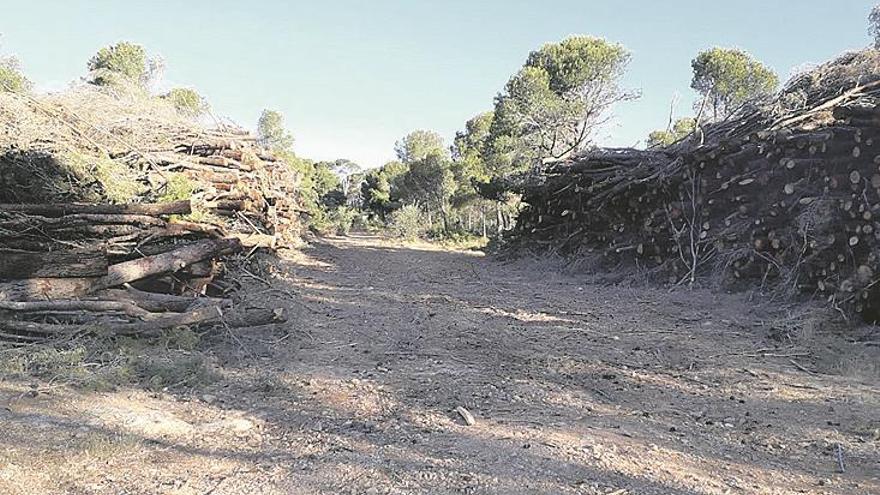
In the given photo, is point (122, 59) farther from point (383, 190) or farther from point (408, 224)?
point (383, 190)

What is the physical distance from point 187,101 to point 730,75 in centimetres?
1886

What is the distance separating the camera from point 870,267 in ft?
18.2

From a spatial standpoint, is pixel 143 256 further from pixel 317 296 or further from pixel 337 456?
pixel 337 456

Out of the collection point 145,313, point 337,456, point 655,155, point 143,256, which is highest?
point 655,155

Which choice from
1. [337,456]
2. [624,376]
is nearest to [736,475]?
[624,376]

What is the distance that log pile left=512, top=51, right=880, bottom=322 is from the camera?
5988 millimetres

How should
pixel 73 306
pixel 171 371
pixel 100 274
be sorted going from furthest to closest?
pixel 100 274, pixel 73 306, pixel 171 371

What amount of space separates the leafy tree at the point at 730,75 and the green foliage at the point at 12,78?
1957 cm

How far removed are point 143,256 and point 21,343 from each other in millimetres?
1336

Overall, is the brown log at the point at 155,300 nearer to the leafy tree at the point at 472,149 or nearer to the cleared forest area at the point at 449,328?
the cleared forest area at the point at 449,328

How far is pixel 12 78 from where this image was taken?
24.2ft

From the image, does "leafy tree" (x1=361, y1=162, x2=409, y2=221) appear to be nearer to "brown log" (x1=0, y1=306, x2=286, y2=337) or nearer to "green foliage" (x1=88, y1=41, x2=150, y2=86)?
"green foliage" (x1=88, y1=41, x2=150, y2=86)

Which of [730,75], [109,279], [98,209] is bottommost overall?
[109,279]

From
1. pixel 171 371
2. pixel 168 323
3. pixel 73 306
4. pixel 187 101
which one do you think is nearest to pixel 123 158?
pixel 73 306
